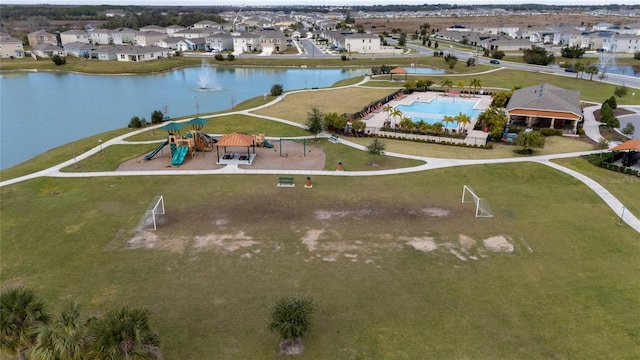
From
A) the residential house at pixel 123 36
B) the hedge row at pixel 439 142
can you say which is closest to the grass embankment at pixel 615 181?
the hedge row at pixel 439 142

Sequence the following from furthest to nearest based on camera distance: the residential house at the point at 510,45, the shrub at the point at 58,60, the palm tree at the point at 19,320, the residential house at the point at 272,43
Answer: the residential house at the point at 272,43 → the residential house at the point at 510,45 → the shrub at the point at 58,60 → the palm tree at the point at 19,320

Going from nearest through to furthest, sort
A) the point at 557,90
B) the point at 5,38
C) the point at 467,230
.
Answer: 1. the point at 467,230
2. the point at 557,90
3. the point at 5,38

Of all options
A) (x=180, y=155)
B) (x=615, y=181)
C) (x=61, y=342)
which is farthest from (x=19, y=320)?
(x=615, y=181)

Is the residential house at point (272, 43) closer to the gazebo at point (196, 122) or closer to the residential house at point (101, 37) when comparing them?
the residential house at point (101, 37)

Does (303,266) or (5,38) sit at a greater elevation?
(5,38)

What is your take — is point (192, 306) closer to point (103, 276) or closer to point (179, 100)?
point (103, 276)

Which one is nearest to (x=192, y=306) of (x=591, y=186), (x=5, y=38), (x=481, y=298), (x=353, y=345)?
(x=353, y=345)
